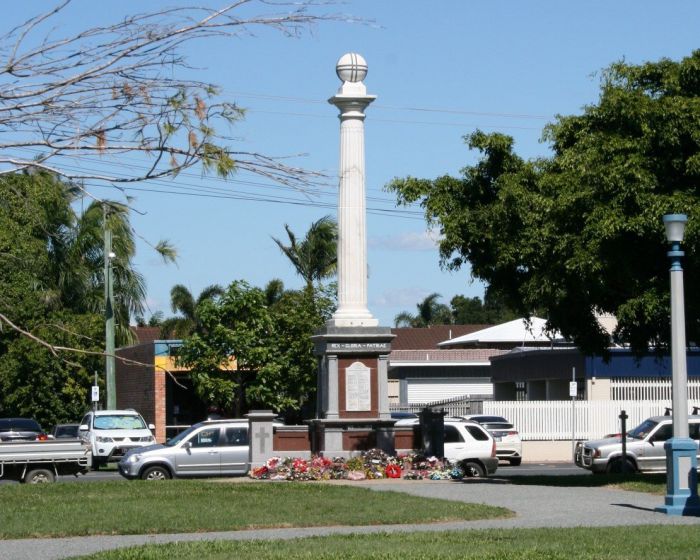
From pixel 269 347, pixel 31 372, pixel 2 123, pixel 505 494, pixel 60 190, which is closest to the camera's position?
pixel 2 123

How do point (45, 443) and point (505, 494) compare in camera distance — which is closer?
point (505, 494)

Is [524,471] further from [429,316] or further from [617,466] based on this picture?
[429,316]

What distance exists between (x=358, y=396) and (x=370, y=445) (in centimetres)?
111

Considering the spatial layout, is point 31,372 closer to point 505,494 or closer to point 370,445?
point 370,445

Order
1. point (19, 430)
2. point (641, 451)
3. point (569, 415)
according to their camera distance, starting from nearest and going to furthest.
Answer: point (641, 451), point (19, 430), point (569, 415)

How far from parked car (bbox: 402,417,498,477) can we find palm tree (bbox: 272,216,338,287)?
1026 inches

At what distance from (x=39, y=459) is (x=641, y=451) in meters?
14.0

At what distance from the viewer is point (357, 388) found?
96.0 ft

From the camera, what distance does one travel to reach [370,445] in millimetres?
29078

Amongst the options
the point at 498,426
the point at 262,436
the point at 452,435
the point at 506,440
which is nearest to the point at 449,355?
the point at 498,426

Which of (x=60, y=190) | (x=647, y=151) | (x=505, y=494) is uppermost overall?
(x=647, y=151)

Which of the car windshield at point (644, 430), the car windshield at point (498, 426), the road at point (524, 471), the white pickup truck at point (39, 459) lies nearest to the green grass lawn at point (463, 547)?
the white pickup truck at point (39, 459)

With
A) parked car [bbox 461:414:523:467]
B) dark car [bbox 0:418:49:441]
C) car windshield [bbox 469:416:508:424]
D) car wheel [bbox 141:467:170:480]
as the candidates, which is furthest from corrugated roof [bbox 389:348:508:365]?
car wheel [bbox 141:467:170:480]

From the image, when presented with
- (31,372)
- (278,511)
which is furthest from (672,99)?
(31,372)
